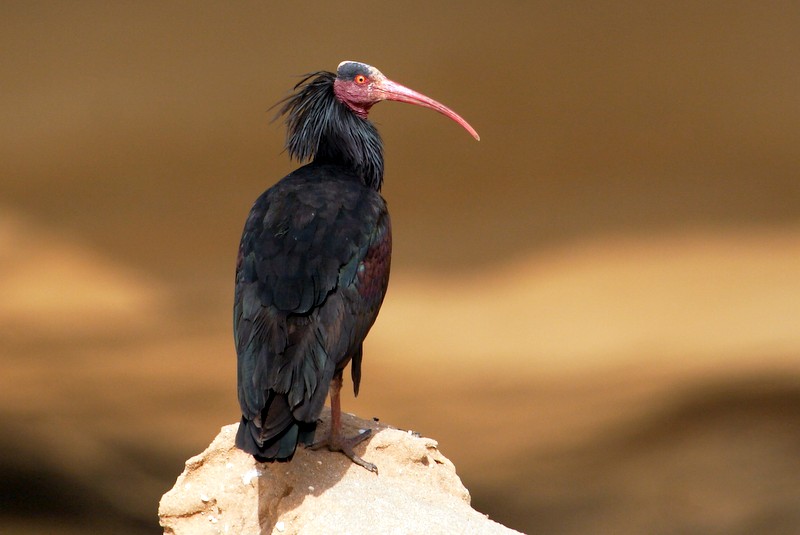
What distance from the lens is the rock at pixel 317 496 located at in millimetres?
→ 6641

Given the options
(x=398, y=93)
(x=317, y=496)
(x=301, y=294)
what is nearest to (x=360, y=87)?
(x=398, y=93)

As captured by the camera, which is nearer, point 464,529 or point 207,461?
point 464,529

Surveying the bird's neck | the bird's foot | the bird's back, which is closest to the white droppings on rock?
the bird's foot

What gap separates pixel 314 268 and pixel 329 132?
1.48 metres

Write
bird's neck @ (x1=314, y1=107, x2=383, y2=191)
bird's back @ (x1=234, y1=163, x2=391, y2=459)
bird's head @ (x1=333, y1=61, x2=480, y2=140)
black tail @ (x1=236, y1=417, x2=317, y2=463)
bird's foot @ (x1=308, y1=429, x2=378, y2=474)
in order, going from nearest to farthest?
black tail @ (x1=236, y1=417, x2=317, y2=463)
bird's back @ (x1=234, y1=163, x2=391, y2=459)
bird's foot @ (x1=308, y1=429, x2=378, y2=474)
bird's neck @ (x1=314, y1=107, x2=383, y2=191)
bird's head @ (x1=333, y1=61, x2=480, y2=140)

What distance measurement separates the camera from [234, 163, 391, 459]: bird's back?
21.0 feet

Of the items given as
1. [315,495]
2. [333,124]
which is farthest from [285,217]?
[315,495]

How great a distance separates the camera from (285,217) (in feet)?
24.1

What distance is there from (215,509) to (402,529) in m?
1.17

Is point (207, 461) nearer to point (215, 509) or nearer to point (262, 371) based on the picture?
point (215, 509)

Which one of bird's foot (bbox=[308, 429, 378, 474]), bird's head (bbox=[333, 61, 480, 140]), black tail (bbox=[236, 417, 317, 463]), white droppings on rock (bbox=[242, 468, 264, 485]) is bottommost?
black tail (bbox=[236, 417, 317, 463])

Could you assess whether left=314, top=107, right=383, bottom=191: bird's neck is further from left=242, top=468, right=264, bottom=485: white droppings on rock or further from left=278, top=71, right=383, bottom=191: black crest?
left=242, top=468, right=264, bottom=485: white droppings on rock

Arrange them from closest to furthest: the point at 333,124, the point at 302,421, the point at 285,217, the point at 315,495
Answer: the point at 302,421, the point at 315,495, the point at 285,217, the point at 333,124

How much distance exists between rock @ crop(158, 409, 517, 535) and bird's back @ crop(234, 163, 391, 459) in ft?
1.77
